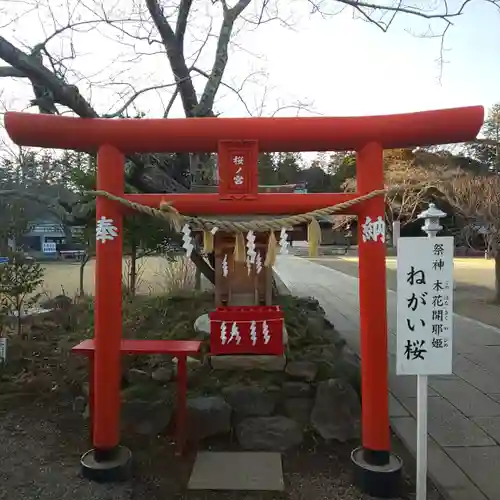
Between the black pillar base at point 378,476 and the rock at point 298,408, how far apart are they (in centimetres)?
97

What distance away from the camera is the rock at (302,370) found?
187 inches

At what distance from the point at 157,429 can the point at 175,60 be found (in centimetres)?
454

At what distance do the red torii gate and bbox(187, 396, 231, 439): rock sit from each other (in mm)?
841

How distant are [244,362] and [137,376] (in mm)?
1074

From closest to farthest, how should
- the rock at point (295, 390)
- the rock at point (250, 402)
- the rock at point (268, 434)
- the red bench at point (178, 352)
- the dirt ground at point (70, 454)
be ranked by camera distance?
1. the dirt ground at point (70, 454)
2. the red bench at point (178, 352)
3. the rock at point (268, 434)
4. the rock at point (250, 402)
5. the rock at point (295, 390)

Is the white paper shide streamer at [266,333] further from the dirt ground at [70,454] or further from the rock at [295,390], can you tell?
the dirt ground at [70,454]

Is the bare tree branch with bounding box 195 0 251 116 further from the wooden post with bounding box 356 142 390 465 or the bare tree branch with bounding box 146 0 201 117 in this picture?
the wooden post with bounding box 356 142 390 465

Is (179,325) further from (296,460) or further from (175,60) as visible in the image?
(175,60)

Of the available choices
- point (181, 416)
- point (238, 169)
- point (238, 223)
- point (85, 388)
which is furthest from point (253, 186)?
point (85, 388)

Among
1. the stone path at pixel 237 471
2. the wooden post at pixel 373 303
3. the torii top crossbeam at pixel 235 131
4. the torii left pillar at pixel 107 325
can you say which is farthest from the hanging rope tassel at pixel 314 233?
the stone path at pixel 237 471

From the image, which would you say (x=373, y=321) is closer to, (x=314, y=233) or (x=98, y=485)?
(x=314, y=233)

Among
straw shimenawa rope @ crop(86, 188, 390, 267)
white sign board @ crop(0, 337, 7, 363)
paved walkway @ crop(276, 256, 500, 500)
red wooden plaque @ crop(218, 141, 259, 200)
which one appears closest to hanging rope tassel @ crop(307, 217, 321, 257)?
straw shimenawa rope @ crop(86, 188, 390, 267)

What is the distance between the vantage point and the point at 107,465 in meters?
3.57

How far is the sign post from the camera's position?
3.08 metres
